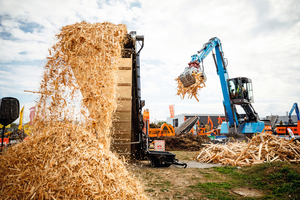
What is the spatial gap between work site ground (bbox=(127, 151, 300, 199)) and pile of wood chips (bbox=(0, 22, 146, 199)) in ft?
4.04

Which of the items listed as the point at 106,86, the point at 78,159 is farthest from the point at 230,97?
the point at 78,159

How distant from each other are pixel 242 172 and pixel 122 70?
4393mm

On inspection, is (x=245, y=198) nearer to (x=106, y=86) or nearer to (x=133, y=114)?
(x=106, y=86)

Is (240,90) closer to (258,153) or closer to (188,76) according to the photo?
(188,76)

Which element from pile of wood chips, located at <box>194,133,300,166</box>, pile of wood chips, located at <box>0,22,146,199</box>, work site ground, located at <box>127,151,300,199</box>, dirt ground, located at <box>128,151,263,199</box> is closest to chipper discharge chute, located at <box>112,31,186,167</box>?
→ dirt ground, located at <box>128,151,263,199</box>

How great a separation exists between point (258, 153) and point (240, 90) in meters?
5.06

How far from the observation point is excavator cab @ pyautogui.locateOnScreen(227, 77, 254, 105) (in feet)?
35.7

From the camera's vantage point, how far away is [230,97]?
1127 centimetres

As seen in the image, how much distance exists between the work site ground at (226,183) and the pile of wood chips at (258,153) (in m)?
1.29

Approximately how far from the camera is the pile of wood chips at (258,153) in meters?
6.34

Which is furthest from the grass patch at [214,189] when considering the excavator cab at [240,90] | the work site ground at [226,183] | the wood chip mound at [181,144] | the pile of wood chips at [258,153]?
the excavator cab at [240,90]

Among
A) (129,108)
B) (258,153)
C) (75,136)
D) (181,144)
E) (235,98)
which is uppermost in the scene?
(235,98)

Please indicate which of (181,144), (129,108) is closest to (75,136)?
(129,108)

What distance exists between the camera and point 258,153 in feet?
22.0
